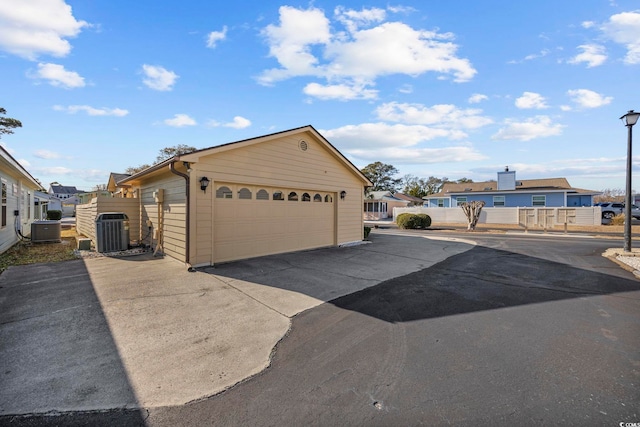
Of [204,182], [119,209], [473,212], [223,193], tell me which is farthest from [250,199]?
[473,212]

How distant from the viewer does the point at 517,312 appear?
4184mm

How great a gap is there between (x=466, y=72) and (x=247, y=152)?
28.3ft

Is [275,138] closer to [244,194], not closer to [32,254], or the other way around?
[244,194]

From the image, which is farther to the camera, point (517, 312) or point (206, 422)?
point (517, 312)

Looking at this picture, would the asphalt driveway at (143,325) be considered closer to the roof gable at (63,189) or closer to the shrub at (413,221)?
the shrub at (413,221)

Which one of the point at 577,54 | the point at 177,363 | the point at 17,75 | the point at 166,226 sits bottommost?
the point at 177,363

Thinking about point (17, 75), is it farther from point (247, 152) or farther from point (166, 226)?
point (247, 152)

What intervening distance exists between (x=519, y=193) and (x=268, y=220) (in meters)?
27.3

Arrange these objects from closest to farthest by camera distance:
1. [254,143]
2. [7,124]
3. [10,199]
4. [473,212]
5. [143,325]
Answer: [143,325] → [254,143] → [10,199] → [473,212] → [7,124]

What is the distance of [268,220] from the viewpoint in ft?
28.0

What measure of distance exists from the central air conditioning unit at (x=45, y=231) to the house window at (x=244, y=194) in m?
8.92

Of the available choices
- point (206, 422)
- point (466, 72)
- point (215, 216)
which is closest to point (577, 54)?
point (466, 72)

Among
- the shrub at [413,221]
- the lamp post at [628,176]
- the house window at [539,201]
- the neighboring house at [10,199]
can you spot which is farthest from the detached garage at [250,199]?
the house window at [539,201]

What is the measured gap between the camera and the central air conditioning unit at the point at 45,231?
35.7ft
